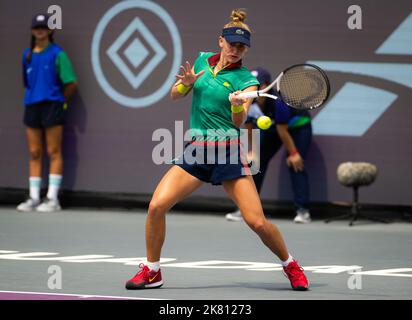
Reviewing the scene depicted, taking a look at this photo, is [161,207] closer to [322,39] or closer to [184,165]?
[184,165]

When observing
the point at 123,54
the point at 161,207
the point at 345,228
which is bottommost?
the point at 345,228

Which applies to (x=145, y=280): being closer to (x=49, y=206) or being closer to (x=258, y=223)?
(x=258, y=223)

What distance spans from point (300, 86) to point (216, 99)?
615 mm

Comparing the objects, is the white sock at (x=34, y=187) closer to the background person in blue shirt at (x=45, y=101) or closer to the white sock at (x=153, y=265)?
the background person in blue shirt at (x=45, y=101)

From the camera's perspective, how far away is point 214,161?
829 centimetres

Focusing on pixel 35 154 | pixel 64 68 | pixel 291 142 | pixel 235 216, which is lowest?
pixel 235 216

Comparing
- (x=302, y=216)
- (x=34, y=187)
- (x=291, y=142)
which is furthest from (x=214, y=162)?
(x=34, y=187)

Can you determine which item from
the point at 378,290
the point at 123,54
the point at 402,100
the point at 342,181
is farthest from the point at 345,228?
the point at 378,290

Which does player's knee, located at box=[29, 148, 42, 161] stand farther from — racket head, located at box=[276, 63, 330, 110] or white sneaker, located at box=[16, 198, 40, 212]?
racket head, located at box=[276, 63, 330, 110]

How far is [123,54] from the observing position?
14.3m

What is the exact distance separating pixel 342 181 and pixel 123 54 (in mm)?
3335

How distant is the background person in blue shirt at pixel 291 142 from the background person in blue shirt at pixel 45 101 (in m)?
2.47

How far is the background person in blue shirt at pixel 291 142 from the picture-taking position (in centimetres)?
1297

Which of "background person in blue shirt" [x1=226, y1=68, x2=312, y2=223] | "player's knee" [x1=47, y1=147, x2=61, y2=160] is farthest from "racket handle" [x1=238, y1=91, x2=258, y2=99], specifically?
"player's knee" [x1=47, y1=147, x2=61, y2=160]
